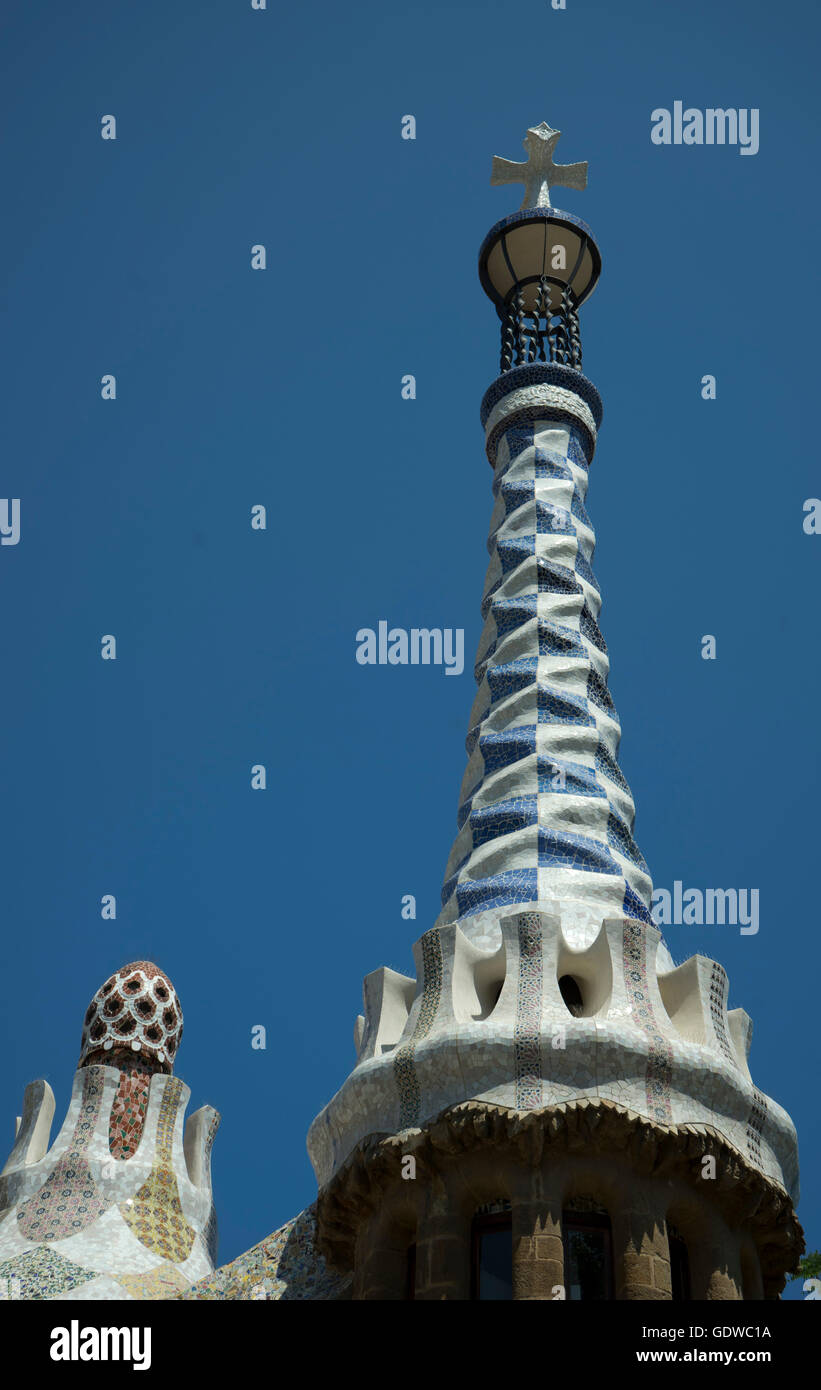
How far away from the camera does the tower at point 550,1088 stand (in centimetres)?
841

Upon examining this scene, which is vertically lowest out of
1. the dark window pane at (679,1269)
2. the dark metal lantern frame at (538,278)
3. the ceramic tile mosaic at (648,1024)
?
the dark window pane at (679,1269)

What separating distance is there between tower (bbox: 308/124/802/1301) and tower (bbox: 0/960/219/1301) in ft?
5.46

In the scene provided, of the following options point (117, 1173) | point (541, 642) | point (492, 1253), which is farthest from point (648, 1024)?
point (117, 1173)

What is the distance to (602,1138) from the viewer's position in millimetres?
8430

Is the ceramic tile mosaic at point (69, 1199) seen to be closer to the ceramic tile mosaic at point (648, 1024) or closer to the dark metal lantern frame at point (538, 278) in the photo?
the ceramic tile mosaic at point (648, 1024)

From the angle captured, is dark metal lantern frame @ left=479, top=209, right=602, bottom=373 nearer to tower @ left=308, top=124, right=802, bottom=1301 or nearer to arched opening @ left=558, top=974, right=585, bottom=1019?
tower @ left=308, top=124, right=802, bottom=1301

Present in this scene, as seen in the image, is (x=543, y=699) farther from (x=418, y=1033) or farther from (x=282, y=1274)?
(x=282, y=1274)

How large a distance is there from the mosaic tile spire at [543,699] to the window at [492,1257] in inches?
77.9

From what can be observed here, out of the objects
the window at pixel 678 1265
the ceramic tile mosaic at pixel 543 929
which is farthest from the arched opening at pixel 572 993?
the window at pixel 678 1265

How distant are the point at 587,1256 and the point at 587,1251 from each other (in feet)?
0.09

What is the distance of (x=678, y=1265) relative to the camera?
874 centimetres

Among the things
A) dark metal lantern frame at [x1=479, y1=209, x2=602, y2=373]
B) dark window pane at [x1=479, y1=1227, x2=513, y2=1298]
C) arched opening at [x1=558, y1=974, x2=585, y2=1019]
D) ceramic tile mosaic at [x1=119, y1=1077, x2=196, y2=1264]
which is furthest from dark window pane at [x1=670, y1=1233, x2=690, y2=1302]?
dark metal lantern frame at [x1=479, y1=209, x2=602, y2=373]

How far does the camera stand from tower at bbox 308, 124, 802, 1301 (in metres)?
8.41
